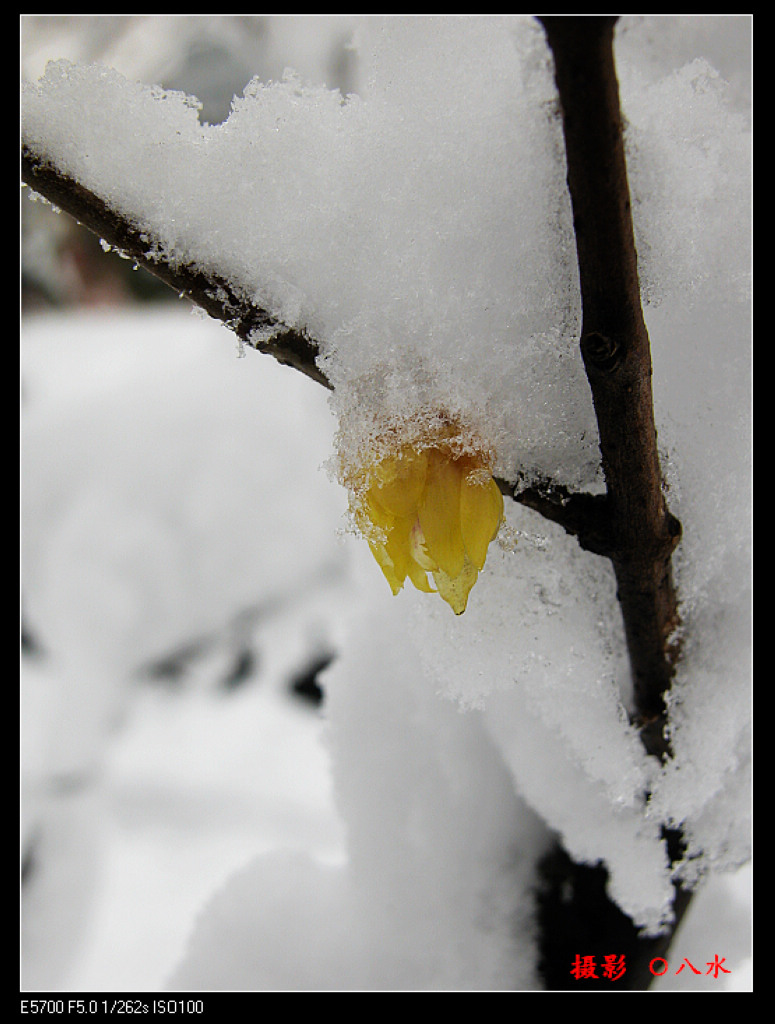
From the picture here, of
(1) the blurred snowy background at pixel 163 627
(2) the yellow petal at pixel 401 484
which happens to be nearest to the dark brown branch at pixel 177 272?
(2) the yellow petal at pixel 401 484

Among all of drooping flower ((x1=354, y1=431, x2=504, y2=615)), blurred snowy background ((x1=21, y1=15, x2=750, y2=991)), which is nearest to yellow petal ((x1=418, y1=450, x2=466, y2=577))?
drooping flower ((x1=354, y1=431, x2=504, y2=615))

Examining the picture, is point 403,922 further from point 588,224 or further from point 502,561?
point 588,224

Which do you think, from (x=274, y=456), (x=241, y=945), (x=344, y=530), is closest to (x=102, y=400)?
(x=274, y=456)

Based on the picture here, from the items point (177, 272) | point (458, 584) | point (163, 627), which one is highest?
point (163, 627)

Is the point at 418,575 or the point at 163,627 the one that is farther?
the point at 163,627

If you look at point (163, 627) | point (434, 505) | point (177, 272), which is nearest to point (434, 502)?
point (434, 505)

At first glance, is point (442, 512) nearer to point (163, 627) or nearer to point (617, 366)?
point (617, 366)

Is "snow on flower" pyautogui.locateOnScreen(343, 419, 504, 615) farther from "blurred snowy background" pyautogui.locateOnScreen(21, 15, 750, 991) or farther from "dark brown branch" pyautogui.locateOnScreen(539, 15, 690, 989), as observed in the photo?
"blurred snowy background" pyautogui.locateOnScreen(21, 15, 750, 991)

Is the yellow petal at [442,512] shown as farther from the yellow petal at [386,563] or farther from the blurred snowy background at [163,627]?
the blurred snowy background at [163,627]
